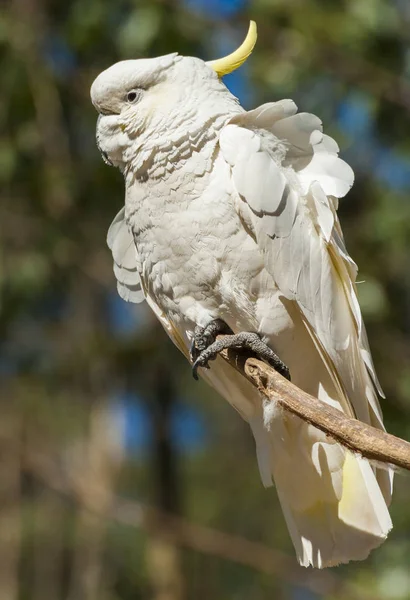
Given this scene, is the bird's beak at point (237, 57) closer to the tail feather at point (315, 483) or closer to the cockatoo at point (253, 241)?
the cockatoo at point (253, 241)

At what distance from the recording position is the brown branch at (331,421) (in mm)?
1737

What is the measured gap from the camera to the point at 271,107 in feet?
6.93

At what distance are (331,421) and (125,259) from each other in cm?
82

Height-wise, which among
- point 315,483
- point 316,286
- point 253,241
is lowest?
point 315,483

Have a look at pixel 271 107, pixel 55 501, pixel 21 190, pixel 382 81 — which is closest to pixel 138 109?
pixel 271 107

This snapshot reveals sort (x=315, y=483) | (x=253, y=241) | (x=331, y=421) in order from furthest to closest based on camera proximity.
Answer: (x=315, y=483) < (x=253, y=241) < (x=331, y=421)

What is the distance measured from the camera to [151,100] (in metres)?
2.19

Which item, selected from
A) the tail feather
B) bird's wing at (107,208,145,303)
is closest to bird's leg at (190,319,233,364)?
the tail feather

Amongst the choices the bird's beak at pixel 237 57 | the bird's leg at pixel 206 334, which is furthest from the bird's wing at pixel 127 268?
the bird's beak at pixel 237 57

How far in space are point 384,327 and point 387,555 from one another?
47.6 inches

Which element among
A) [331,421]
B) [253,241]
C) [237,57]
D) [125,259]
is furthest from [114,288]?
[331,421]

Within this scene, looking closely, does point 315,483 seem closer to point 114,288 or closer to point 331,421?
point 331,421

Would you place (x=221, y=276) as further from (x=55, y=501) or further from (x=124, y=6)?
(x=55, y=501)

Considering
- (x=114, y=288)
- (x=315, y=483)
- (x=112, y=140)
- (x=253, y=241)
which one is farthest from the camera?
(x=114, y=288)
